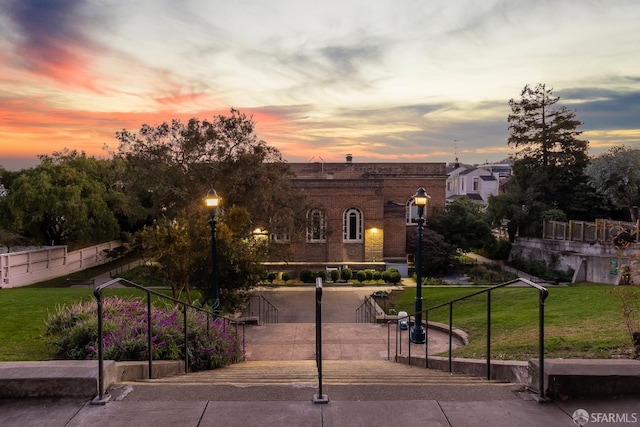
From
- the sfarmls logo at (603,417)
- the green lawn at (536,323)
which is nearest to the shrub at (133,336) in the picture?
the green lawn at (536,323)

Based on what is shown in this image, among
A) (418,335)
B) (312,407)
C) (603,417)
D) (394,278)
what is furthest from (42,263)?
(603,417)

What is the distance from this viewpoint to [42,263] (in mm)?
27453

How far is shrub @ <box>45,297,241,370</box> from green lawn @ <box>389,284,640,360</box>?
16.3 ft

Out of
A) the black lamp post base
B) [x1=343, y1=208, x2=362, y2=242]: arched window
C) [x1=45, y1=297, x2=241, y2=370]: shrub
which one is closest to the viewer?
[x1=45, y1=297, x2=241, y2=370]: shrub

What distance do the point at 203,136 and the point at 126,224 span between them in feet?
58.9

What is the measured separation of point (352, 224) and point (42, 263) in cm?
1916

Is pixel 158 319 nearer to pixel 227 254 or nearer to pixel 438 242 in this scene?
pixel 227 254

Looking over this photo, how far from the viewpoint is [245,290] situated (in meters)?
14.8

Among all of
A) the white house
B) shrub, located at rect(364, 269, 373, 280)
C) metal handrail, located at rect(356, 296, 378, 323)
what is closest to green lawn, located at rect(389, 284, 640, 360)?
metal handrail, located at rect(356, 296, 378, 323)

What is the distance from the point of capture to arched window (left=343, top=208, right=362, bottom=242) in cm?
3219

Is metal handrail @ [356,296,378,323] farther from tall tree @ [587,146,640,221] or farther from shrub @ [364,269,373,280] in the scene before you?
tall tree @ [587,146,640,221]

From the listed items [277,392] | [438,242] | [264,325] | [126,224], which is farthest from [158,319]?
[126,224]

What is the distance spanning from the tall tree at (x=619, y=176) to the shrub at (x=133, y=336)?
31883 mm

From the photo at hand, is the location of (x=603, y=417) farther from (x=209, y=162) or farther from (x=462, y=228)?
(x=462, y=228)
